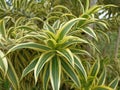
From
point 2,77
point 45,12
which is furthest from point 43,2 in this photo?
point 2,77

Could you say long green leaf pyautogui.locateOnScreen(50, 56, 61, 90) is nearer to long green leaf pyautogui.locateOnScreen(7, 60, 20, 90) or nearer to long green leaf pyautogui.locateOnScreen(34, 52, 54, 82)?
long green leaf pyautogui.locateOnScreen(34, 52, 54, 82)

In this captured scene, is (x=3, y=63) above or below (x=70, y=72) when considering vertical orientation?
above

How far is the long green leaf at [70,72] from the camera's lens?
1.44 m

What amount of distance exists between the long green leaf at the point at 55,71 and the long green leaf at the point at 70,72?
0.13 ft

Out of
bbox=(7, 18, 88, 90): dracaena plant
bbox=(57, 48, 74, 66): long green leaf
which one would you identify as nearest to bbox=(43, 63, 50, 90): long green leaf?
bbox=(7, 18, 88, 90): dracaena plant

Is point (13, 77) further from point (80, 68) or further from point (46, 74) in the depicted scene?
point (80, 68)

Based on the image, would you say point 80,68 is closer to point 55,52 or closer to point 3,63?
point 55,52

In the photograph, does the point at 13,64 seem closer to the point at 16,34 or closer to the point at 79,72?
the point at 16,34

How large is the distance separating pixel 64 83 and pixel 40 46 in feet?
1.31

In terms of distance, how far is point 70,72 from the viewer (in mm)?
1445

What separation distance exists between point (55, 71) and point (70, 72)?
8 cm

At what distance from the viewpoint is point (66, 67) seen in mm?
1452

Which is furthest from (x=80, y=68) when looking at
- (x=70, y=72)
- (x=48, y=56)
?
(x=48, y=56)

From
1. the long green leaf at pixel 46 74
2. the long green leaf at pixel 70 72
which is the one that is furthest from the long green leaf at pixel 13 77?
the long green leaf at pixel 70 72
